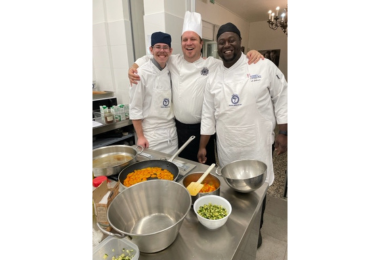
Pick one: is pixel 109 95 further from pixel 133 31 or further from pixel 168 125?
pixel 168 125

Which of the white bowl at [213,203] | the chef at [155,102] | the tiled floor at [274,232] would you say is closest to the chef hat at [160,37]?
the chef at [155,102]

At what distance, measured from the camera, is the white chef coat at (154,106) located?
1602 millimetres

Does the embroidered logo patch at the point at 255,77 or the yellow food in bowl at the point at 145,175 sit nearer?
the yellow food in bowl at the point at 145,175

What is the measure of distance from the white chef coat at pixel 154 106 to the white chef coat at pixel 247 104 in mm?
409

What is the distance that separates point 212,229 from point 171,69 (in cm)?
133

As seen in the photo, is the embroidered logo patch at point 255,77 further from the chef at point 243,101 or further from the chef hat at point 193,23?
the chef hat at point 193,23

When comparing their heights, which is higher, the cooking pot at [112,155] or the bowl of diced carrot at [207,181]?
the cooking pot at [112,155]

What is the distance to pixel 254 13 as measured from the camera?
4430mm

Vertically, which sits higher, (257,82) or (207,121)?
(257,82)

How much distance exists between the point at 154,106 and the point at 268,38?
187 inches

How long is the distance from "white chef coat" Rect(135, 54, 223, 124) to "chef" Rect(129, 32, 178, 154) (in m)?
0.07

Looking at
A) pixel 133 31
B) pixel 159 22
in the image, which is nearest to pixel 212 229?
pixel 159 22

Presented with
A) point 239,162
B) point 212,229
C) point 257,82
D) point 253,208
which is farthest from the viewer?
point 257,82

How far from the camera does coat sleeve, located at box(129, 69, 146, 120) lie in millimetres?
1582
